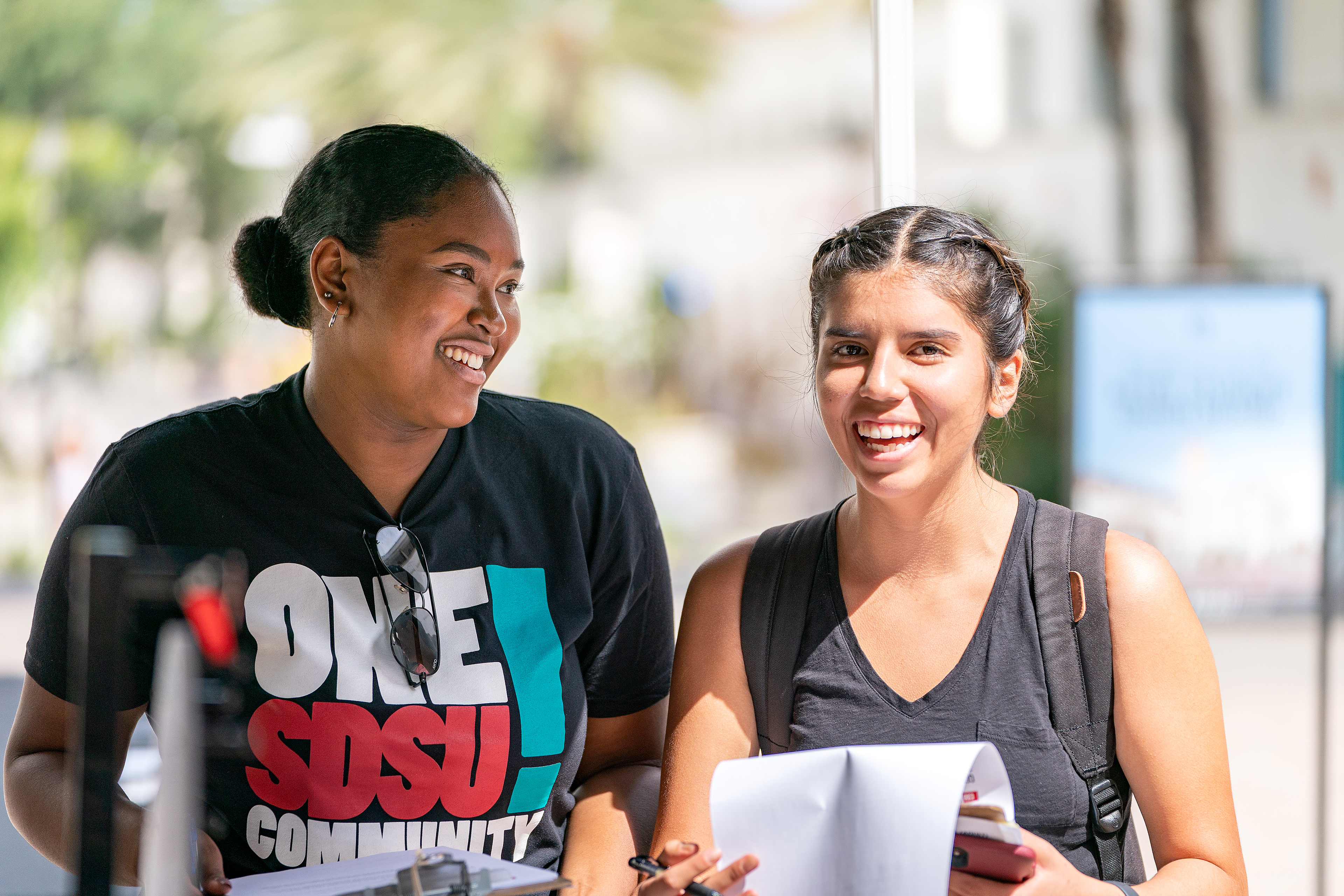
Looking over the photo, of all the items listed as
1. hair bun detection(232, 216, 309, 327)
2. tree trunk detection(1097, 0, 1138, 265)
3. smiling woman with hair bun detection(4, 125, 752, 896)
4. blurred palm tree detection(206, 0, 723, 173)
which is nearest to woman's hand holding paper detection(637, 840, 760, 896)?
smiling woman with hair bun detection(4, 125, 752, 896)

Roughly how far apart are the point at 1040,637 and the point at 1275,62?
12135mm

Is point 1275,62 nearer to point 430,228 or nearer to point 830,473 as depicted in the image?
point 830,473

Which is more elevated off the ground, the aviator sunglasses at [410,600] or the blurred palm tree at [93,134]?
the blurred palm tree at [93,134]

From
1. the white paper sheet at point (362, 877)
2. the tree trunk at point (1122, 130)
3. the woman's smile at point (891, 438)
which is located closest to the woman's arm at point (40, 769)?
the white paper sheet at point (362, 877)

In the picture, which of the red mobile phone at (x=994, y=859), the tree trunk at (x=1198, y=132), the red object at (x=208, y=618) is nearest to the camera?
the red object at (x=208, y=618)

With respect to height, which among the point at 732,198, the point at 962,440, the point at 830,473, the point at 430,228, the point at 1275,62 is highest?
the point at 1275,62

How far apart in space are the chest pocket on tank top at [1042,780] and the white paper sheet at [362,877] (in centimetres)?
66

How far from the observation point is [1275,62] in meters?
11.7

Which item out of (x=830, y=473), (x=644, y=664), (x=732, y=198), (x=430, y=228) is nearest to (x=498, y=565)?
(x=644, y=664)

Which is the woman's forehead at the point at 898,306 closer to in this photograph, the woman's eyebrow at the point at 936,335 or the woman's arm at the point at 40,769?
the woman's eyebrow at the point at 936,335

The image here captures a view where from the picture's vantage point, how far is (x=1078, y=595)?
1652 mm

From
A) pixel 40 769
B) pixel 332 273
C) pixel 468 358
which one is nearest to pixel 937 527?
pixel 468 358

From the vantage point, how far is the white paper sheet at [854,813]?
127 cm

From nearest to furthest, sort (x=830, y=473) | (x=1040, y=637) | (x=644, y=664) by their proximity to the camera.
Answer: (x=1040, y=637) < (x=644, y=664) < (x=830, y=473)
